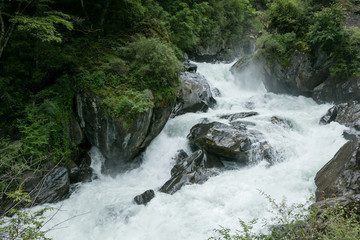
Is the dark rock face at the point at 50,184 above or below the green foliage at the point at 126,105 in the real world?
below

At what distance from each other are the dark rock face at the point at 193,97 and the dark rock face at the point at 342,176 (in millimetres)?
6601

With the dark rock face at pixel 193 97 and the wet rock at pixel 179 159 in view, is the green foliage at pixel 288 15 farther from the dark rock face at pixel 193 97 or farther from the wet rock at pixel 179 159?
the wet rock at pixel 179 159

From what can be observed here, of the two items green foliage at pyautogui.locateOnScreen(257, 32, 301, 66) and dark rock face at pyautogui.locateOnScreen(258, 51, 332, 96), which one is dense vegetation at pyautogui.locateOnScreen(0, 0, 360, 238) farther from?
dark rock face at pyautogui.locateOnScreen(258, 51, 332, 96)

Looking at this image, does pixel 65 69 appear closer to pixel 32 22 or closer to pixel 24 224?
pixel 32 22

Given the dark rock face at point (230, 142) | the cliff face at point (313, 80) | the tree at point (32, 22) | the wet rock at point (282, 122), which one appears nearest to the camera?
the tree at point (32, 22)

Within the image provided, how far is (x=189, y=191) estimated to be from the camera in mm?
7188

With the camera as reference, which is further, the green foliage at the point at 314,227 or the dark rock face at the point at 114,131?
the dark rock face at the point at 114,131

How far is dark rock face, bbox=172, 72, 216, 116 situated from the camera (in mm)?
11484

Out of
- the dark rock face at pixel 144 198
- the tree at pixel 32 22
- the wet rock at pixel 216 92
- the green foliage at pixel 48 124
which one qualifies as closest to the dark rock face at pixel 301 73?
the wet rock at pixel 216 92

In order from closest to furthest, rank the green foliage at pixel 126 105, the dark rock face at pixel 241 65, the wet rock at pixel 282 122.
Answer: the green foliage at pixel 126 105 < the wet rock at pixel 282 122 < the dark rock face at pixel 241 65

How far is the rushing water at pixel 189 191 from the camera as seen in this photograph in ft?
19.9

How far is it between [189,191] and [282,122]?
590 cm

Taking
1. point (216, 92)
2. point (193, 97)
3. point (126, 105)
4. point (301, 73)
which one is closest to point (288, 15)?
point (301, 73)

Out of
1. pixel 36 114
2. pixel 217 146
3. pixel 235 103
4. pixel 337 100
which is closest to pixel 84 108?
pixel 36 114
